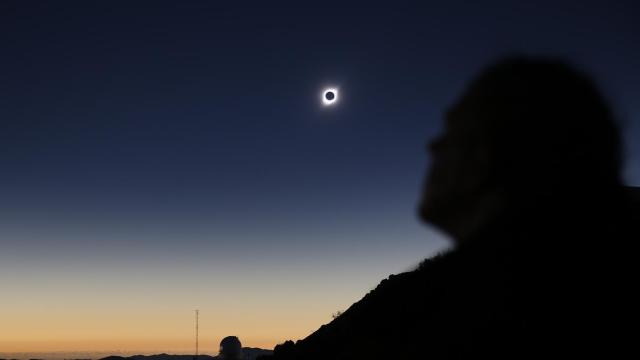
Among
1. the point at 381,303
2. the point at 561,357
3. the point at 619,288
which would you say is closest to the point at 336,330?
the point at 381,303

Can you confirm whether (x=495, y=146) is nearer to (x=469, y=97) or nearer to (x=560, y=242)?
(x=469, y=97)

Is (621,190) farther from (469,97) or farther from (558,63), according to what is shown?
(469,97)

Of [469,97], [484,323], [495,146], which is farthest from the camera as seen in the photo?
[484,323]

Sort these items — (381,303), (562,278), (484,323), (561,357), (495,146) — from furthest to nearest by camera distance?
(381,303) → (484,323) → (561,357) → (562,278) → (495,146)

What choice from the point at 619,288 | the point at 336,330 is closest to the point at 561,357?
the point at 619,288

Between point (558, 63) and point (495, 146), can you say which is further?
point (558, 63)

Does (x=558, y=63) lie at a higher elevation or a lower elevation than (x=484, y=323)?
higher
